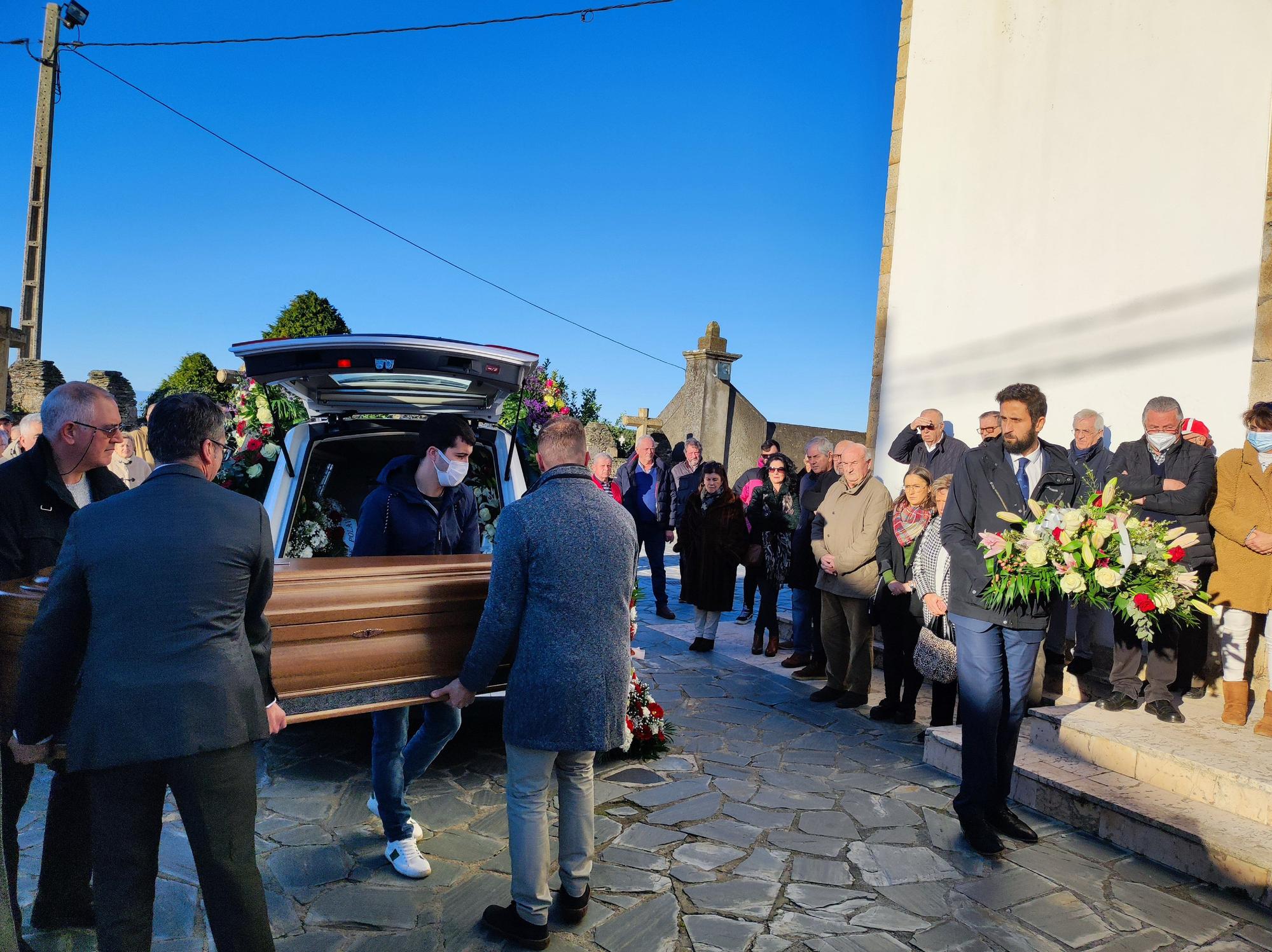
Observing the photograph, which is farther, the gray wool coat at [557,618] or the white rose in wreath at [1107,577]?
the white rose in wreath at [1107,577]

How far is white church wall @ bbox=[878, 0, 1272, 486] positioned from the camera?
659 centimetres

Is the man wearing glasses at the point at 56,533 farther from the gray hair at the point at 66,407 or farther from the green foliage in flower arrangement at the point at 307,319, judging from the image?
the green foliage in flower arrangement at the point at 307,319

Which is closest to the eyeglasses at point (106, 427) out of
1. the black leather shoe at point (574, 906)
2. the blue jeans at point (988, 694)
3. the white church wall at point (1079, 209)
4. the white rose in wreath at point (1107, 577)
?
the black leather shoe at point (574, 906)

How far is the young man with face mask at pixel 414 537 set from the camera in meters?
3.82

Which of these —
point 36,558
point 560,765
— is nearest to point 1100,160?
point 560,765

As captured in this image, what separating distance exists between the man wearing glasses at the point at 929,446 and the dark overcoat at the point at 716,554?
1.61m

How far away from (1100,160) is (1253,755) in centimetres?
485

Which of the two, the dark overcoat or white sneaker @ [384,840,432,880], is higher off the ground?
the dark overcoat

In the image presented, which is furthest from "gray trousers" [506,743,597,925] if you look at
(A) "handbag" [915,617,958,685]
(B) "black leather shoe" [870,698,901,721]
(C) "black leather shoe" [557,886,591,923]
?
(B) "black leather shoe" [870,698,901,721]

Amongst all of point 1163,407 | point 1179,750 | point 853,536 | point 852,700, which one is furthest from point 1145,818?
point 853,536

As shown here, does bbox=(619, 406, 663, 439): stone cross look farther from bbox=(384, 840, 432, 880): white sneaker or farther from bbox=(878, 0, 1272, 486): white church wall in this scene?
bbox=(384, 840, 432, 880): white sneaker

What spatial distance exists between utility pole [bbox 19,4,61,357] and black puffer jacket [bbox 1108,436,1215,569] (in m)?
16.7

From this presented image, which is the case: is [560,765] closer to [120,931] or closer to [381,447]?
[120,931]

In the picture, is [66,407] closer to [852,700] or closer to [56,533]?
[56,533]
